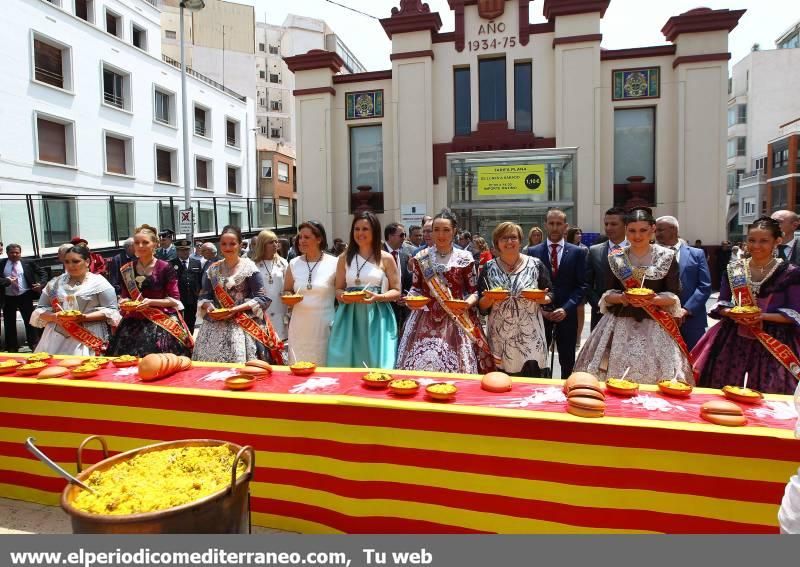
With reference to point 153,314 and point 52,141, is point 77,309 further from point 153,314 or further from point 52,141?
point 52,141

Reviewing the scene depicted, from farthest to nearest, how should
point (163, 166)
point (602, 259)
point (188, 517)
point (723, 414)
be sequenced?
point (163, 166) → point (602, 259) → point (723, 414) → point (188, 517)

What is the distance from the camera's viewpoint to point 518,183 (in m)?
11.3

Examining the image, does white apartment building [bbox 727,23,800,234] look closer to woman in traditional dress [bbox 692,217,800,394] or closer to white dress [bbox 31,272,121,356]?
woman in traditional dress [bbox 692,217,800,394]

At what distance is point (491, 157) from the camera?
1149cm

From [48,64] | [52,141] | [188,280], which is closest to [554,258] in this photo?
[188,280]

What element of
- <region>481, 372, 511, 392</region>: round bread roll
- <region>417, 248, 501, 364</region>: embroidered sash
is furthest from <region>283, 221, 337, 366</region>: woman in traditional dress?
<region>481, 372, 511, 392</region>: round bread roll

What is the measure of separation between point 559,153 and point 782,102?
33.3 metres

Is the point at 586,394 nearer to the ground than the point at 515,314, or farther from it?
nearer to the ground

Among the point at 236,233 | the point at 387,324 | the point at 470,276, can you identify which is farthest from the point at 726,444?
the point at 236,233

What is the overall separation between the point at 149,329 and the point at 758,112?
42.5 metres

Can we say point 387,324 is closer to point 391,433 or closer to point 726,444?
point 391,433

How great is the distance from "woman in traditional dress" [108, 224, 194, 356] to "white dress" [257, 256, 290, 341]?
42.3 inches

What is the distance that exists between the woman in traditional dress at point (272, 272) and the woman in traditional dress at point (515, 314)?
2.22 meters

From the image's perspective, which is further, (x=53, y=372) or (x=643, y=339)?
(x=643, y=339)
